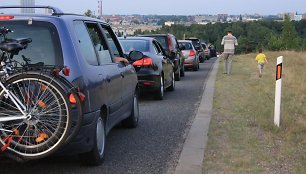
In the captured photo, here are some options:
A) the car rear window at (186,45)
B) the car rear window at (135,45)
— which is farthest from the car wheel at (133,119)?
the car rear window at (186,45)

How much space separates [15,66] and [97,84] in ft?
3.03

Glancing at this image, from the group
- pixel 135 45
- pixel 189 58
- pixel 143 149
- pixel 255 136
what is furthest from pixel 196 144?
pixel 189 58

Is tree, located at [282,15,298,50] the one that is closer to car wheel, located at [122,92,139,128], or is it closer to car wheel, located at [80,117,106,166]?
car wheel, located at [122,92,139,128]

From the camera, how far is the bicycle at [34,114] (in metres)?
5.22

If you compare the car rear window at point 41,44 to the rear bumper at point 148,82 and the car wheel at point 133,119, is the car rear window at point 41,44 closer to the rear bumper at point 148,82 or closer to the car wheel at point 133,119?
the car wheel at point 133,119

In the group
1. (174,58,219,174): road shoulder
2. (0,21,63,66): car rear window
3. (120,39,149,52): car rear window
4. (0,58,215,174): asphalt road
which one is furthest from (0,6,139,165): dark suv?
(120,39,149,52): car rear window

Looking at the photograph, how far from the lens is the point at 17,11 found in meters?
6.34

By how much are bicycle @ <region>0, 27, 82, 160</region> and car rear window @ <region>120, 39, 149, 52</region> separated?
300 inches

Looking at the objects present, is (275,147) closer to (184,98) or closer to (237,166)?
(237,166)

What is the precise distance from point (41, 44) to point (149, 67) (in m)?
6.66

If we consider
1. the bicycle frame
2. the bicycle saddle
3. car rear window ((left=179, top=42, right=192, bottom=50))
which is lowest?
car rear window ((left=179, top=42, right=192, bottom=50))

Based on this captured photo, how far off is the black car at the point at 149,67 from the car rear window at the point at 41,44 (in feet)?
21.3

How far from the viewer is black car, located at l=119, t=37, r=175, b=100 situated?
12.3m

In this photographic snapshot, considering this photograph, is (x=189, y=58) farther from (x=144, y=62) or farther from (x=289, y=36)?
(x=289, y=36)
